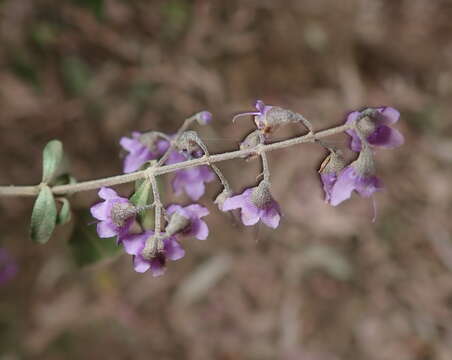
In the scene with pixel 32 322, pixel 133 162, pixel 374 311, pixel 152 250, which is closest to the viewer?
pixel 152 250

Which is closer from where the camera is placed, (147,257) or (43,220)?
(147,257)

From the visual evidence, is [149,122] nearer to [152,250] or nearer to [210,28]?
[210,28]

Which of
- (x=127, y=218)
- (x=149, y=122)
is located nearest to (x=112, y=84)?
(x=149, y=122)

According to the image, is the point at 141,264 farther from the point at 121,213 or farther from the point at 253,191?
the point at 253,191

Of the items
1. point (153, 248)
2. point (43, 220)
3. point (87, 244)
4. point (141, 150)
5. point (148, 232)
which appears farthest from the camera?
point (87, 244)

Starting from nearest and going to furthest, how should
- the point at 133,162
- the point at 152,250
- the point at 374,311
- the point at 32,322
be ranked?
1. the point at 152,250
2. the point at 133,162
3. the point at 32,322
4. the point at 374,311

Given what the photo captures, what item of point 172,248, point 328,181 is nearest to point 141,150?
point 172,248

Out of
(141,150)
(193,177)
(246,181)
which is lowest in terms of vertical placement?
(193,177)
